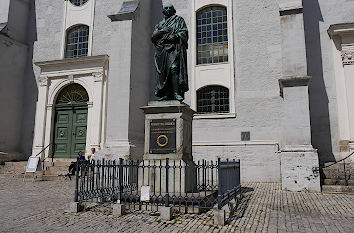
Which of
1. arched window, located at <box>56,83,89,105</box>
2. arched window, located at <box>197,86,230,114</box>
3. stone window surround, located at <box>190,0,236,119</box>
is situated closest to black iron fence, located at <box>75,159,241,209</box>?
stone window surround, located at <box>190,0,236,119</box>

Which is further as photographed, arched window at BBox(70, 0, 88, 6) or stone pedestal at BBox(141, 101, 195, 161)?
arched window at BBox(70, 0, 88, 6)

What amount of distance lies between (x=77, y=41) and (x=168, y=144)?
41.3ft

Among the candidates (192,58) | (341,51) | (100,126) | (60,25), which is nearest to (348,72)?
(341,51)

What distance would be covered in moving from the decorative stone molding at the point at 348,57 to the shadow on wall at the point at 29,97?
16232 millimetres

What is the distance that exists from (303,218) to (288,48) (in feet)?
25.0

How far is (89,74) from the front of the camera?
15.7m

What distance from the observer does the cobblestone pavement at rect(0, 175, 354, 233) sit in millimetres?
4887

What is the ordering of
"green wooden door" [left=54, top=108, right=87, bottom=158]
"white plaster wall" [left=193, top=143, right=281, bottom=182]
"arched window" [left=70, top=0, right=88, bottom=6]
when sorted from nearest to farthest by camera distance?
"white plaster wall" [left=193, top=143, right=281, bottom=182] → "green wooden door" [left=54, top=108, right=87, bottom=158] → "arched window" [left=70, top=0, right=88, bottom=6]

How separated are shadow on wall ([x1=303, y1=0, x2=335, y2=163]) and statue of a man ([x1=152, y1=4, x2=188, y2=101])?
7.85m

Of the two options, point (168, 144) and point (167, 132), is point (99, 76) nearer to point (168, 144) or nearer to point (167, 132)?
point (167, 132)

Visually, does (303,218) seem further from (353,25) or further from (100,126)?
(100,126)

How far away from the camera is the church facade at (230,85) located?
11383 millimetres

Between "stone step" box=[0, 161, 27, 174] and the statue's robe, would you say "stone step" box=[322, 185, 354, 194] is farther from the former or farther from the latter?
"stone step" box=[0, 161, 27, 174]

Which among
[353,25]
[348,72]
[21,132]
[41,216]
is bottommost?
[41,216]
